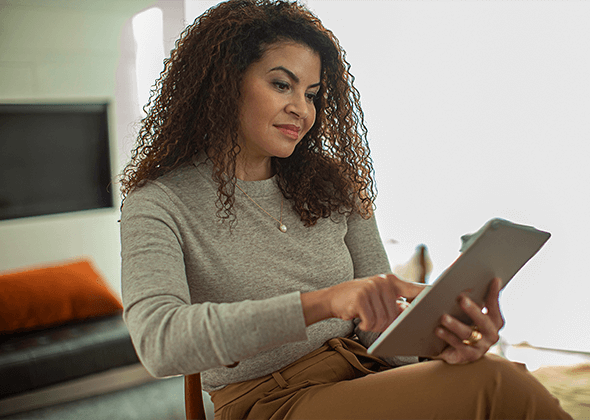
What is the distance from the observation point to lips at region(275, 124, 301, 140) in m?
1.19

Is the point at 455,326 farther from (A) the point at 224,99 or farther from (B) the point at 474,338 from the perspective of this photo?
(A) the point at 224,99

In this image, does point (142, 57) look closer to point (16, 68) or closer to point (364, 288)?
point (16, 68)

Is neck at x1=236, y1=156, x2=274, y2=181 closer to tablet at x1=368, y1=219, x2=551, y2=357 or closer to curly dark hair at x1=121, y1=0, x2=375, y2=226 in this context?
curly dark hair at x1=121, y1=0, x2=375, y2=226

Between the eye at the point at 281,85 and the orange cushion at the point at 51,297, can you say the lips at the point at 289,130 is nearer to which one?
the eye at the point at 281,85

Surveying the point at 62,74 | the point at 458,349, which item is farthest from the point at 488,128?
the point at 62,74

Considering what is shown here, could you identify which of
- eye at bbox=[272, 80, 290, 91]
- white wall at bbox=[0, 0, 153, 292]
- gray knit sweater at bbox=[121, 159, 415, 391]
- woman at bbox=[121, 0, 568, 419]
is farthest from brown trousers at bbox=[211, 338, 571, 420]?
white wall at bbox=[0, 0, 153, 292]

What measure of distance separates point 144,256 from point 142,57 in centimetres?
276

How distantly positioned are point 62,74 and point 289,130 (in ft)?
8.00

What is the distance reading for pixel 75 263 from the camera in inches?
115

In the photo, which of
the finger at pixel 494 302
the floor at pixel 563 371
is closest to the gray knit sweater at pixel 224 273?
the finger at pixel 494 302

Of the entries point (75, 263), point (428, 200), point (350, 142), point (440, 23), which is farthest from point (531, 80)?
point (75, 263)

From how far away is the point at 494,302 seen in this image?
924 mm

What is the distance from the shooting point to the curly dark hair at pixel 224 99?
1.17 m

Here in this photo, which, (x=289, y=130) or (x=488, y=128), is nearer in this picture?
(x=289, y=130)
